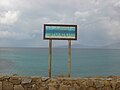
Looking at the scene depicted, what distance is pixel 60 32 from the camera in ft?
32.8

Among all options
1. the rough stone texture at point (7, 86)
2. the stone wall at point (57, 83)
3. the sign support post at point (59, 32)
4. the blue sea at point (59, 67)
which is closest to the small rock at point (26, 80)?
the stone wall at point (57, 83)

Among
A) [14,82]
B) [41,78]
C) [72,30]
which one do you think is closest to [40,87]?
[41,78]

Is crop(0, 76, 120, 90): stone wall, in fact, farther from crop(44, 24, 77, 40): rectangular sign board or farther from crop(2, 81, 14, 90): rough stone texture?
crop(44, 24, 77, 40): rectangular sign board

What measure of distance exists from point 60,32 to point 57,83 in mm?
2060

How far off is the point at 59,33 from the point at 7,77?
2469mm

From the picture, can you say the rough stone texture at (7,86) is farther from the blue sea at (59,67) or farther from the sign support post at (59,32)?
the blue sea at (59,67)

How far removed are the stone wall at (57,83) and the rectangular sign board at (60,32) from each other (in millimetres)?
1738

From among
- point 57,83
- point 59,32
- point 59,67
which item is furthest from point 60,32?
point 59,67

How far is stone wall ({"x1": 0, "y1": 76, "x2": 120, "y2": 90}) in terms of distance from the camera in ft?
28.9

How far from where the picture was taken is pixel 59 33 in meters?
10.0

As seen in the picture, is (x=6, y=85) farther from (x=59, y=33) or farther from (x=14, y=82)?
(x=59, y=33)

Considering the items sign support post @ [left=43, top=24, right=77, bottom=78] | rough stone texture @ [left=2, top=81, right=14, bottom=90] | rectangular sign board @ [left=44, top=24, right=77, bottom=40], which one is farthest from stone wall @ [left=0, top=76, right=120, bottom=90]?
rectangular sign board @ [left=44, top=24, right=77, bottom=40]

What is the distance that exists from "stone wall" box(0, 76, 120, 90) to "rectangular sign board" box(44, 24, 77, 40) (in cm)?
174

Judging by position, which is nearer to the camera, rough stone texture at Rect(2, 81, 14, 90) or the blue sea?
rough stone texture at Rect(2, 81, 14, 90)
